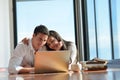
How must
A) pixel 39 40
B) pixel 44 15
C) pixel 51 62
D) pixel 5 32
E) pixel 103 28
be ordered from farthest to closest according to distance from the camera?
1. pixel 44 15
2. pixel 5 32
3. pixel 103 28
4. pixel 39 40
5. pixel 51 62

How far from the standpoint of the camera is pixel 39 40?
292 cm

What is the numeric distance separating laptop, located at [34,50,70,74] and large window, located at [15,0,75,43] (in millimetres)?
3059

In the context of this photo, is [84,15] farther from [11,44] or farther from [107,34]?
[11,44]

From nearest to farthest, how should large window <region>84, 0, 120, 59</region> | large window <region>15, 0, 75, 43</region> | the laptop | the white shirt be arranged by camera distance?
the laptop
the white shirt
large window <region>84, 0, 120, 59</region>
large window <region>15, 0, 75, 43</region>

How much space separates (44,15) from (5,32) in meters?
0.90

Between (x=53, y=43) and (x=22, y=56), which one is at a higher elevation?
(x=53, y=43)

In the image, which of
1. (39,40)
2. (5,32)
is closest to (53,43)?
(39,40)

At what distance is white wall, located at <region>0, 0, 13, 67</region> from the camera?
5.09 metres

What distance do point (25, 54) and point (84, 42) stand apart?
8.33ft

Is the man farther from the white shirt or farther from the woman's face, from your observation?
the woman's face

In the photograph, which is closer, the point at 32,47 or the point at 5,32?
the point at 32,47

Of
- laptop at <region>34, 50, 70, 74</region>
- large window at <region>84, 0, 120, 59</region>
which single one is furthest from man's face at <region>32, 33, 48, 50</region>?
large window at <region>84, 0, 120, 59</region>

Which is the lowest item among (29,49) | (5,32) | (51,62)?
(51,62)

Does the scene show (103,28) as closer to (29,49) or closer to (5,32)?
(5,32)
